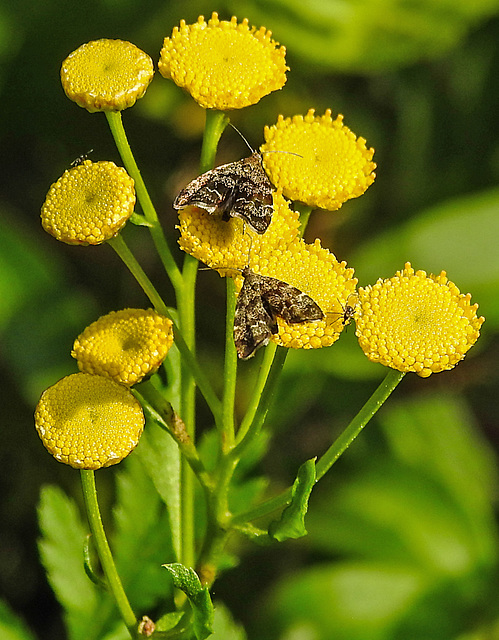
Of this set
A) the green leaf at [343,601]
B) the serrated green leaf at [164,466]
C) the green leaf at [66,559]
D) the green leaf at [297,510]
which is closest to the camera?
the green leaf at [297,510]

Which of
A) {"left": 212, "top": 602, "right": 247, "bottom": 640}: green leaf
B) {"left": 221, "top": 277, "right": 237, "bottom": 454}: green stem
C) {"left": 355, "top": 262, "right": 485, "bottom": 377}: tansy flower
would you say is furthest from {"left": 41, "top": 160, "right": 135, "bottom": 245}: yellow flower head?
{"left": 212, "top": 602, "right": 247, "bottom": 640}: green leaf

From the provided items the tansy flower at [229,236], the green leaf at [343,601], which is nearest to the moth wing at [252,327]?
the tansy flower at [229,236]

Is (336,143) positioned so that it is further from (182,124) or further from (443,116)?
(443,116)

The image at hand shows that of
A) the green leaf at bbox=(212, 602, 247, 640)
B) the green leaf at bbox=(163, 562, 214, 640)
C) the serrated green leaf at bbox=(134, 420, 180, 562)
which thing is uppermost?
the green leaf at bbox=(163, 562, 214, 640)

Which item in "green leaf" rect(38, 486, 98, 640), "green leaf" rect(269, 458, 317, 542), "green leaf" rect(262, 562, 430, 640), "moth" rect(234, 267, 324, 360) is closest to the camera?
"green leaf" rect(269, 458, 317, 542)

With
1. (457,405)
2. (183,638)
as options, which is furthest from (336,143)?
(457,405)

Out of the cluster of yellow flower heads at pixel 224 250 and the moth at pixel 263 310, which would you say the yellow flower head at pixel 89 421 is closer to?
the cluster of yellow flower heads at pixel 224 250

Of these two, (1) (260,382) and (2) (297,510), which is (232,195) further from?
(2) (297,510)

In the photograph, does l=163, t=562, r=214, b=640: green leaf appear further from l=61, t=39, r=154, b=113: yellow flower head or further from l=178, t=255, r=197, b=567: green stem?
l=61, t=39, r=154, b=113: yellow flower head
